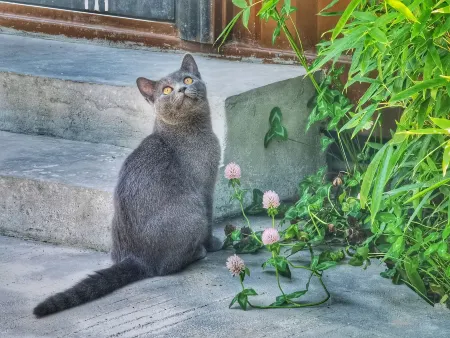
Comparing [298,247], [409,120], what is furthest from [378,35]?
[298,247]

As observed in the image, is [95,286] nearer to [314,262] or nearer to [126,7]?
[314,262]

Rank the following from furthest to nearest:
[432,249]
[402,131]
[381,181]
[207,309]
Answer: [207,309], [432,249], [381,181], [402,131]

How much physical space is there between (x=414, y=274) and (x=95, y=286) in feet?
4.29

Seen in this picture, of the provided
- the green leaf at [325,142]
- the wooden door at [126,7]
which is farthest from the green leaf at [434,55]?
the wooden door at [126,7]

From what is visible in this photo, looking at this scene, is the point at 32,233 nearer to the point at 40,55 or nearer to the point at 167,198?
the point at 167,198

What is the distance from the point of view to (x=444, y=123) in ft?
7.73

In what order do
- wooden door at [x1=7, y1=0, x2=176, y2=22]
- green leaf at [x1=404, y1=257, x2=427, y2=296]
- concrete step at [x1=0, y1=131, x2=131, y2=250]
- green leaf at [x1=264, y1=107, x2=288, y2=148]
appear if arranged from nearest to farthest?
green leaf at [x1=404, y1=257, x2=427, y2=296] < concrete step at [x1=0, y1=131, x2=131, y2=250] < green leaf at [x1=264, y1=107, x2=288, y2=148] < wooden door at [x1=7, y1=0, x2=176, y2=22]

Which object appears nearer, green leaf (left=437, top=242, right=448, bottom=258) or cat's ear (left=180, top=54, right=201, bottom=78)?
green leaf (left=437, top=242, right=448, bottom=258)

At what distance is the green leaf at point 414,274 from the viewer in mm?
3615

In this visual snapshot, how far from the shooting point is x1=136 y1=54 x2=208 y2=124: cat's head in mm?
4281

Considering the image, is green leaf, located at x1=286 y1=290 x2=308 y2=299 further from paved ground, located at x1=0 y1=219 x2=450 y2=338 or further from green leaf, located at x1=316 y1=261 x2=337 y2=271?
green leaf, located at x1=316 y1=261 x2=337 y2=271

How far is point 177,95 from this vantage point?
14.0ft

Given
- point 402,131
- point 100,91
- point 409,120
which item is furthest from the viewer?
point 100,91

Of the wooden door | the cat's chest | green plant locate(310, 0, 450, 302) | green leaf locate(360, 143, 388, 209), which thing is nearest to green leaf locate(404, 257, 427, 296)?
green plant locate(310, 0, 450, 302)
